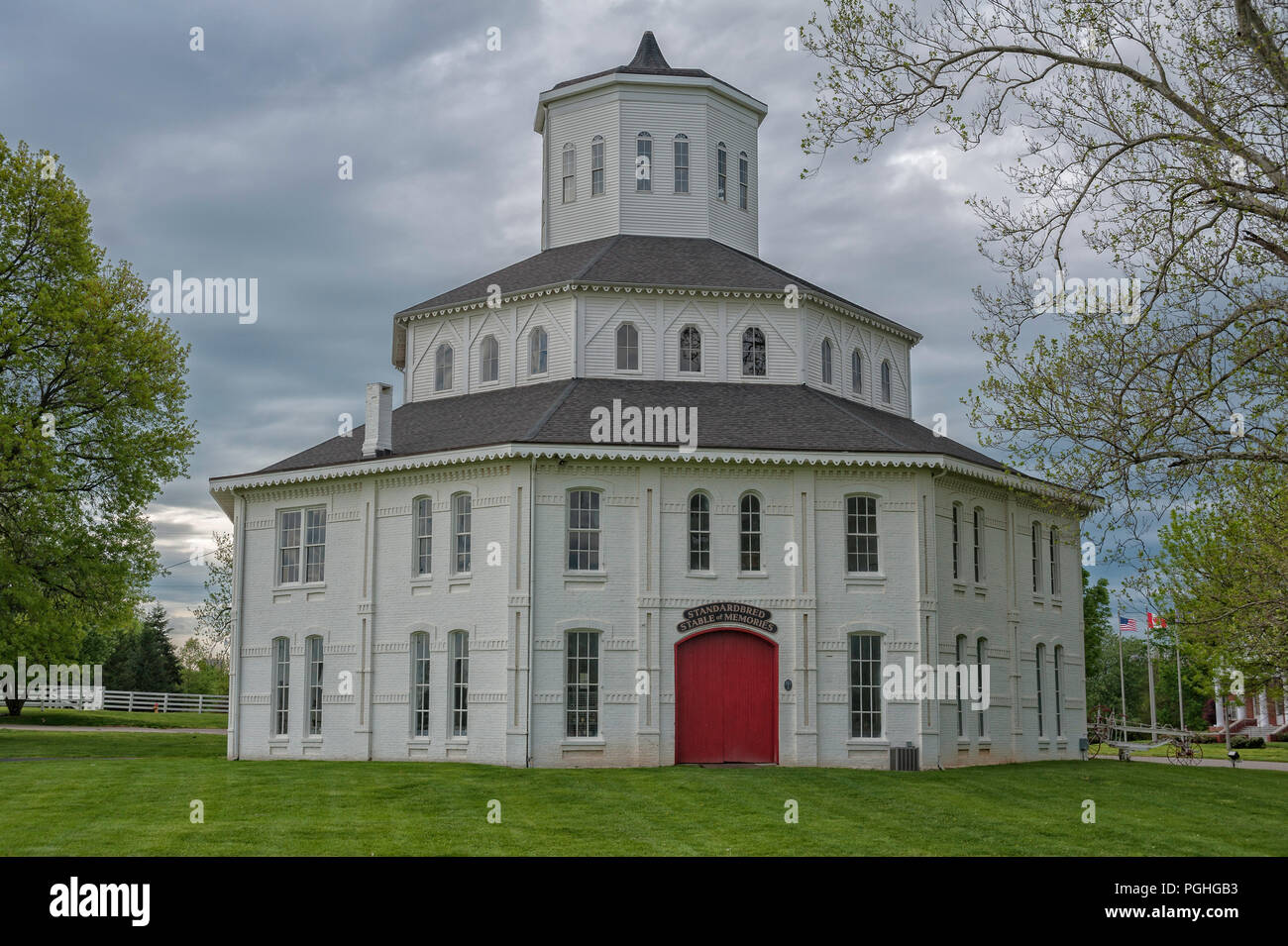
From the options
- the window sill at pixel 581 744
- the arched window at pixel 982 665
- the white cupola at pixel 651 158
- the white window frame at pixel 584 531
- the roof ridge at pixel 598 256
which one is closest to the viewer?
the window sill at pixel 581 744

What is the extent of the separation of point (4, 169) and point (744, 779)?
26.7 m

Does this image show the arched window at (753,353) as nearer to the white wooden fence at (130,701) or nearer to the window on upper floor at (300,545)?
the window on upper floor at (300,545)

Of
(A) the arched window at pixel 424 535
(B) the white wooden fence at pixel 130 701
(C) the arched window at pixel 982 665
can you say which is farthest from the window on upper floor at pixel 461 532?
(B) the white wooden fence at pixel 130 701

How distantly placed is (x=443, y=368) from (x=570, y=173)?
8.14m

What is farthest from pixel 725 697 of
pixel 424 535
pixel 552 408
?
pixel 424 535

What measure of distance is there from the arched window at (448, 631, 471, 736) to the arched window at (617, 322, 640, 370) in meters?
8.53

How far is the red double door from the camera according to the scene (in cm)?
2947

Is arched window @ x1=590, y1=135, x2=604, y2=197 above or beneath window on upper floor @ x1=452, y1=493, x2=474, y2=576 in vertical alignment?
above

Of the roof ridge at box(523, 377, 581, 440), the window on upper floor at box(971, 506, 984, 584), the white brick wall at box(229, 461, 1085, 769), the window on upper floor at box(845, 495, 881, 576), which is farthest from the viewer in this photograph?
the window on upper floor at box(971, 506, 984, 584)

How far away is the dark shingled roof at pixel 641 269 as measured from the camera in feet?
113

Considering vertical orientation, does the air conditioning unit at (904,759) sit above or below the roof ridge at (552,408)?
below

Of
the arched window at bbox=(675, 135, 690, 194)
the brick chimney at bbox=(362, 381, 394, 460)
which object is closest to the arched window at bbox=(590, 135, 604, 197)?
the arched window at bbox=(675, 135, 690, 194)

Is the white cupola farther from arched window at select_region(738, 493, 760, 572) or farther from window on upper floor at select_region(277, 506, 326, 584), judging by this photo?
window on upper floor at select_region(277, 506, 326, 584)

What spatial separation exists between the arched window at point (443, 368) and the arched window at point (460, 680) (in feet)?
28.6
